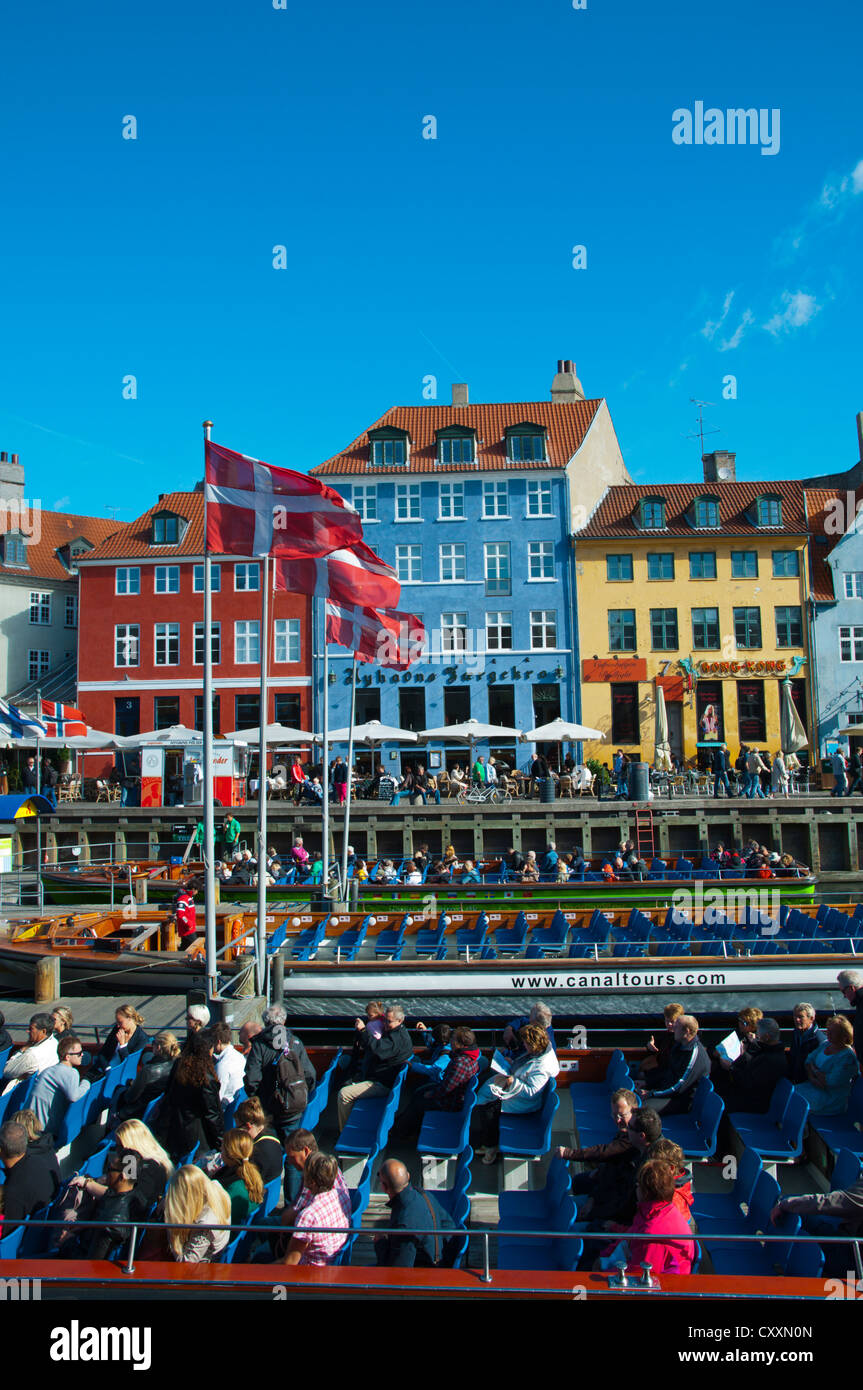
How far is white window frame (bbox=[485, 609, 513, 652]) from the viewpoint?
3900 cm

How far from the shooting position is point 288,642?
3956 centimetres

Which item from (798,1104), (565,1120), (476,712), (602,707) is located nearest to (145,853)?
(476,712)

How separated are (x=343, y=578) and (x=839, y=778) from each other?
71.9ft

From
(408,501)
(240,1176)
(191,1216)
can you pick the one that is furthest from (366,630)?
(408,501)

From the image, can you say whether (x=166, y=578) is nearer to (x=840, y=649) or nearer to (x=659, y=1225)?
(x=840, y=649)

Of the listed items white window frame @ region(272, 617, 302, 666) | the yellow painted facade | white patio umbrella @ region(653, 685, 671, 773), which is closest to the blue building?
the yellow painted facade

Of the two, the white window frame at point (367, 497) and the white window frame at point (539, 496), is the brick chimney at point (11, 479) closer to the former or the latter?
the white window frame at point (367, 497)

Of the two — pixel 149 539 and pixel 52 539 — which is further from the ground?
pixel 52 539

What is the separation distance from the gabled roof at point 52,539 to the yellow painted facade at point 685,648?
73.8 ft

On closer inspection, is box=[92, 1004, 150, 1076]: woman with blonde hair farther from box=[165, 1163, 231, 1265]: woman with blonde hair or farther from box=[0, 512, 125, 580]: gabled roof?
box=[0, 512, 125, 580]: gabled roof

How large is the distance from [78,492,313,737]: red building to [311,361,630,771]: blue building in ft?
7.92

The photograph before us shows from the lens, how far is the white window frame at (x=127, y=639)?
40250 millimetres

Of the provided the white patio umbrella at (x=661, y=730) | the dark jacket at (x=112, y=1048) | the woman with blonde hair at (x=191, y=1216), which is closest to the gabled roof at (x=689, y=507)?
the white patio umbrella at (x=661, y=730)

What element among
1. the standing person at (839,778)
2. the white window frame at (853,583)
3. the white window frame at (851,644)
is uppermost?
the white window frame at (853,583)
